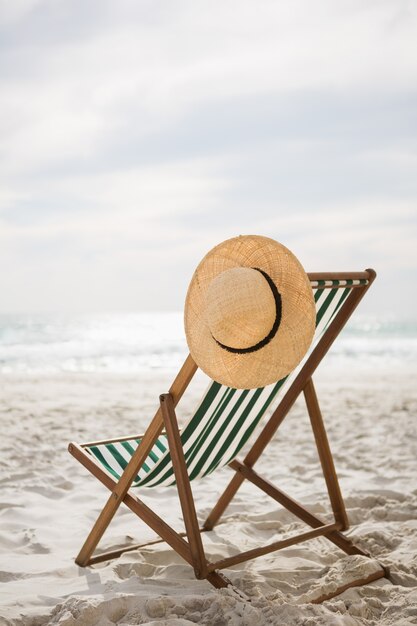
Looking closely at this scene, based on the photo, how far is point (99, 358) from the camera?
59.5ft

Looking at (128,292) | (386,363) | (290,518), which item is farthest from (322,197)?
(290,518)

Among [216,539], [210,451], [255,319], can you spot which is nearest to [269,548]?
[210,451]

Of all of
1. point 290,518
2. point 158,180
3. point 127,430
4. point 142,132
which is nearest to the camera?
point 290,518

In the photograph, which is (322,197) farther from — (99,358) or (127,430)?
(127,430)

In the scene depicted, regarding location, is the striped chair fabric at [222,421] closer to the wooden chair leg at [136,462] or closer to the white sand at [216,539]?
the wooden chair leg at [136,462]

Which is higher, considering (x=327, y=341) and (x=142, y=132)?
(x=142, y=132)

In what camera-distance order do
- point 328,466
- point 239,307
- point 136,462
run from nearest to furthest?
point 239,307 < point 136,462 < point 328,466

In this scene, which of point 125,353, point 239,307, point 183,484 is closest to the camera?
point 239,307

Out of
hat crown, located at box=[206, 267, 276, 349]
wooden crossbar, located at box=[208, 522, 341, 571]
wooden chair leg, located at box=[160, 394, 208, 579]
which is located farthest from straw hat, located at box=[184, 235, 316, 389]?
wooden crossbar, located at box=[208, 522, 341, 571]

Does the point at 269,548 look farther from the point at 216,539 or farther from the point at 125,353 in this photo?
the point at 125,353

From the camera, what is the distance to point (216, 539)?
117 inches

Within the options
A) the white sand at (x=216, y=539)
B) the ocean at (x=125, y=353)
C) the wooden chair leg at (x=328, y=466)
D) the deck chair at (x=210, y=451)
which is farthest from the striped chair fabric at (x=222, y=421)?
the ocean at (x=125, y=353)

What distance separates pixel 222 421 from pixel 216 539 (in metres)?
0.83

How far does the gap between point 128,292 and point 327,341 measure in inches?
2136
